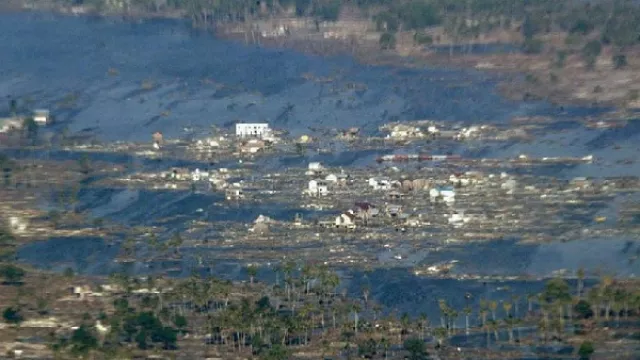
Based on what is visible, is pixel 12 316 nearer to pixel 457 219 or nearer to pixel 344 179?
pixel 457 219

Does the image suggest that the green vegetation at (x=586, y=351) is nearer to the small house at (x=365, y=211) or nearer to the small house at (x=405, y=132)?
the small house at (x=365, y=211)

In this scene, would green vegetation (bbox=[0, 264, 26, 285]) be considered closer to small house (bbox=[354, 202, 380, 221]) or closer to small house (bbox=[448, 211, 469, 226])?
small house (bbox=[354, 202, 380, 221])

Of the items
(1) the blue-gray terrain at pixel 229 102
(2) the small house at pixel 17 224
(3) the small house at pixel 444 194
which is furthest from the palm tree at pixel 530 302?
(2) the small house at pixel 17 224

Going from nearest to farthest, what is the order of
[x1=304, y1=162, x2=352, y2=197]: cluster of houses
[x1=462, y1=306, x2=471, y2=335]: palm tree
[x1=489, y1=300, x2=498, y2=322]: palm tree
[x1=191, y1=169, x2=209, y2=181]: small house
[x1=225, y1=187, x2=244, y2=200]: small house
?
[x1=462, y1=306, x2=471, y2=335]: palm tree → [x1=489, y1=300, x2=498, y2=322]: palm tree → [x1=225, y1=187, x2=244, y2=200]: small house → [x1=304, y1=162, x2=352, y2=197]: cluster of houses → [x1=191, y1=169, x2=209, y2=181]: small house

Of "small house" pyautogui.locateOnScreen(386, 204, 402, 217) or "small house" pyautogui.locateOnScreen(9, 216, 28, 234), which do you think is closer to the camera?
"small house" pyautogui.locateOnScreen(386, 204, 402, 217)

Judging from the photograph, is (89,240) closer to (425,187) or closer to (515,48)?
(425,187)

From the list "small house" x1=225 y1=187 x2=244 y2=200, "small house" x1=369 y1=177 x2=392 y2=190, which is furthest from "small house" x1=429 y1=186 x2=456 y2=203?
"small house" x1=225 y1=187 x2=244 y2=200

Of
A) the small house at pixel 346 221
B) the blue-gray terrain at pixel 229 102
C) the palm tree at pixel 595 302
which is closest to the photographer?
the palm tree at pixel 595 302
